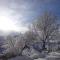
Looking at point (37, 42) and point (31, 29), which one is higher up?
point (31, 29)

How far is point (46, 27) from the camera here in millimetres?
2242

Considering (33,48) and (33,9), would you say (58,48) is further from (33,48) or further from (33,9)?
(33,9)

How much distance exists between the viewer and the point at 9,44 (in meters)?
2.23

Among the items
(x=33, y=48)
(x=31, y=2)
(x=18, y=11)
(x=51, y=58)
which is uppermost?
(x=31, y=2)

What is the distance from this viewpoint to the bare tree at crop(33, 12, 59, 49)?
2.21 meters

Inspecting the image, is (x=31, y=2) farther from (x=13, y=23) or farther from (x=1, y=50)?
(x=1, y=50)

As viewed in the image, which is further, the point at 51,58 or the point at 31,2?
the point at 31,2

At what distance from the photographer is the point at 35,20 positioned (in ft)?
7.58

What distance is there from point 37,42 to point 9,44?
48cm

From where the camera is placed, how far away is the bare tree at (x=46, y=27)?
2.21 m

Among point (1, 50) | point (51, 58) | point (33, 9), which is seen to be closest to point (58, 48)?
point (51, 58)

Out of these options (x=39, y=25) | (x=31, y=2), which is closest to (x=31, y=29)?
(x=39, y=25)

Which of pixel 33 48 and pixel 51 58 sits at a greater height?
pixel 33 48

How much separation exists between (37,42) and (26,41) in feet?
0.62
